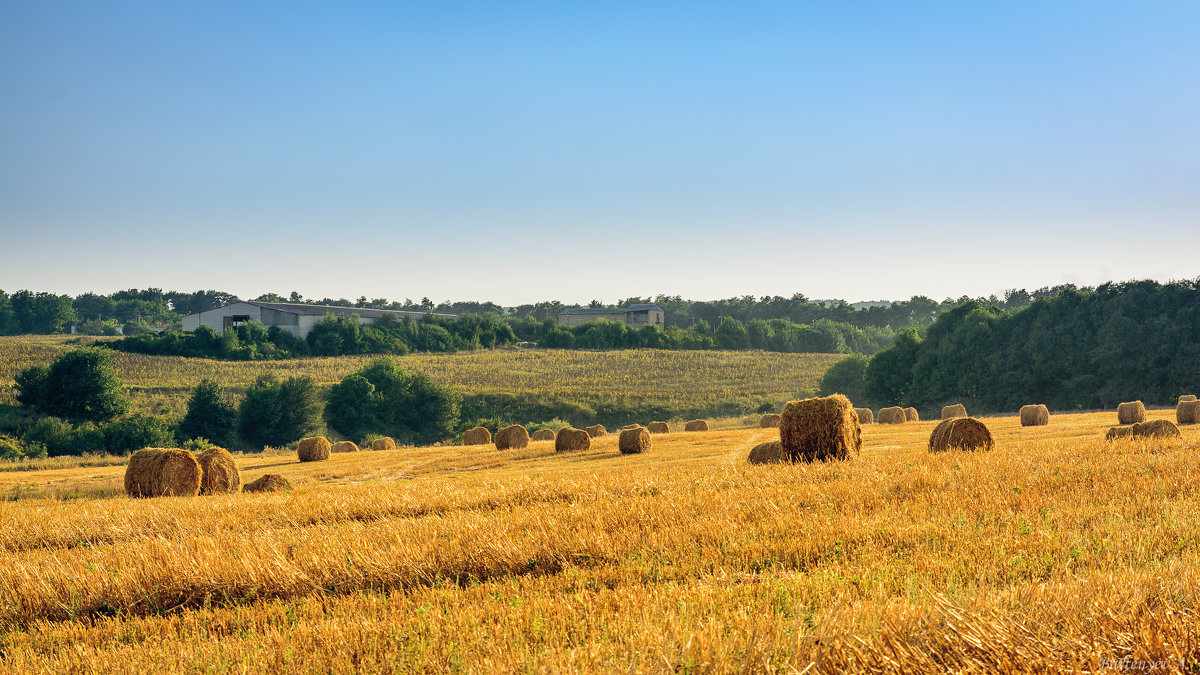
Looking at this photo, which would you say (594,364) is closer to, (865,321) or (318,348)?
(318,348)

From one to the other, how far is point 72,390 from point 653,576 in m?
61.5

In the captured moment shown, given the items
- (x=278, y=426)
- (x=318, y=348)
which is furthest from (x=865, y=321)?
(x=278, y=426)

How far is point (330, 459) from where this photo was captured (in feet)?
108

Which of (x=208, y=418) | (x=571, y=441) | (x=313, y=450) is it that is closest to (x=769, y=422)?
(x=571, y=441)

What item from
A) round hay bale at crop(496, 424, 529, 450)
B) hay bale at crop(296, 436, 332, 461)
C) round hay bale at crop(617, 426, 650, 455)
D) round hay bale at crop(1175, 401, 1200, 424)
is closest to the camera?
round hay bale at crop(617, 426, 650, 455)

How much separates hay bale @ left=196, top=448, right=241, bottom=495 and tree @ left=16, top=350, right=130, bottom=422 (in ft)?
134

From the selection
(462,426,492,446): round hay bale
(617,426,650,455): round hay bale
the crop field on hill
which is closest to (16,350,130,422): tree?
(462,426,492,446): round hay bale

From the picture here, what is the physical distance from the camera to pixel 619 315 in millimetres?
150250

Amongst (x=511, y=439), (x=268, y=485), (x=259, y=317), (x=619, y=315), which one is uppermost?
(x=619, y=315)

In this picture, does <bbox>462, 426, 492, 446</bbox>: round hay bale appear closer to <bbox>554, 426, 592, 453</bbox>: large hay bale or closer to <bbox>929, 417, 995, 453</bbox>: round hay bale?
<bbox>554, 426, 592, 453</bbox>: large hay bale

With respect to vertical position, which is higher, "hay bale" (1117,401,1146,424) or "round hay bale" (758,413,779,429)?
"hay bale" (1117,401,1146,424)

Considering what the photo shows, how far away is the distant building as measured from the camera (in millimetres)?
146212

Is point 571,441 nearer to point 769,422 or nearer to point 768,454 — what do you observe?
point 768,454

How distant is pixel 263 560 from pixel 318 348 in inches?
3935
